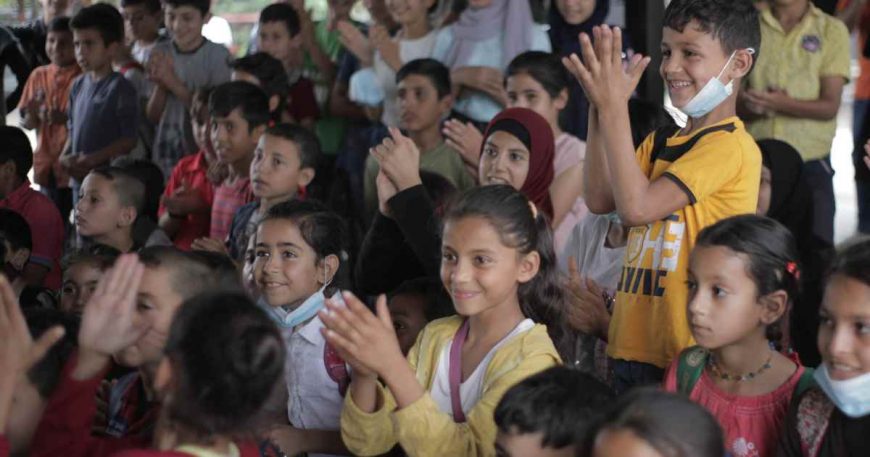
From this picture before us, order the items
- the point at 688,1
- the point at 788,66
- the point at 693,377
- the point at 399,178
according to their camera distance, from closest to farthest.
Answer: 1. the point at 693,377
2. the point at 688,1
3. the point at 399,178
4. the point at 788,66

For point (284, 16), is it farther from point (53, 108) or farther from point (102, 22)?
point (53, 108)

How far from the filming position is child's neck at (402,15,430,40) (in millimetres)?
5551

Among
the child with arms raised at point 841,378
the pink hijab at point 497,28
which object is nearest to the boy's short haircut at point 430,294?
the child with arms raised at point 841,378

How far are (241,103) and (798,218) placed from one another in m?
2.33

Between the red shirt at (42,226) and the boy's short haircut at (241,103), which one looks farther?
the boy's short haircut at (241,103)

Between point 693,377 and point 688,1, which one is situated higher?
point 688,1

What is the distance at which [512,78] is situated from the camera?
14.9ft

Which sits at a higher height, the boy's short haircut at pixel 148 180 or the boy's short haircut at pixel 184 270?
the boy's short haircut at pixel 184 270

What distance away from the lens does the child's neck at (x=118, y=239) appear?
14.9 feet

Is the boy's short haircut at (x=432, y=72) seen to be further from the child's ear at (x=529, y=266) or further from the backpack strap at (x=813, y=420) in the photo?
the backpack strap at (x=813, y=420)

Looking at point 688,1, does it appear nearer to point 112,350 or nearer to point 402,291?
point 402,291

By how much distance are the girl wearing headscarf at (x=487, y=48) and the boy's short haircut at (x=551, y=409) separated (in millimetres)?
3111

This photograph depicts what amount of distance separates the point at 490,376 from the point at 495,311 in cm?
20

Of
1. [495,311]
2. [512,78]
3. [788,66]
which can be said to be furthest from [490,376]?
[788,66]
